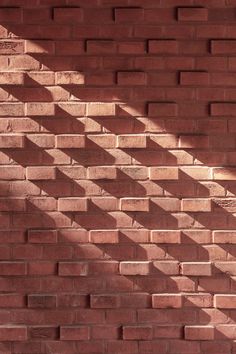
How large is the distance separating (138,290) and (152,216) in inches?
16.4

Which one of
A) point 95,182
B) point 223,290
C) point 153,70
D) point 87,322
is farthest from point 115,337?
point 153,70

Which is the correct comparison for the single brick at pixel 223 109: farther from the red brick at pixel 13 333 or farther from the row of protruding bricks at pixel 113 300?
the red brick at pixel 13 333

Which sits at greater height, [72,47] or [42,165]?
[72,47]

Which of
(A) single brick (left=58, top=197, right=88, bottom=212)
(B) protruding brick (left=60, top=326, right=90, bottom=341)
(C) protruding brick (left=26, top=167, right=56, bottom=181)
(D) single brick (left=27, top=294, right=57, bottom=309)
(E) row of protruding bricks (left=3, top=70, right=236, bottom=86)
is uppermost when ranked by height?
(E) row of protruding bricks (left=3, top=70, right=236, bottom=86)

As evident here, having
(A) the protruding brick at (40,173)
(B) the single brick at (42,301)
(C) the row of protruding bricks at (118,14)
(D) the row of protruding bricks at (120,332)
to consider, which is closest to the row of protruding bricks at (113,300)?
(B) the single brick at (42,301)

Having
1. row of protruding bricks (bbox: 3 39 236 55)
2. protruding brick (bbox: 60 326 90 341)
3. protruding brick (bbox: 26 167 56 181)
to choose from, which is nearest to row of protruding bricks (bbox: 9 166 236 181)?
protruding brick (bbox: 26 167 56 181)

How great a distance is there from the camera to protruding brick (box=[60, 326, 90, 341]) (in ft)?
8.14

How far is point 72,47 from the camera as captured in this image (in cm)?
247

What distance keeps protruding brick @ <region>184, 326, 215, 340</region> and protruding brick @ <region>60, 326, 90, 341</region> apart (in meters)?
0.55

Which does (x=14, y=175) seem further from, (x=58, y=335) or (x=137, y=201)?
(x=58, y=335)

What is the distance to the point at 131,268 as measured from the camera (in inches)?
97.3

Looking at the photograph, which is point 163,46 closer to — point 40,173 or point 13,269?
point 40,173

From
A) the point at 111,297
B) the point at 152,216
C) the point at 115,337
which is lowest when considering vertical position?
the point at 115,337

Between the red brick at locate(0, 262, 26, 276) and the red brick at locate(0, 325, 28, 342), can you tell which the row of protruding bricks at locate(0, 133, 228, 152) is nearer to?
the red brick at locate(0, 262, 26, 276)
